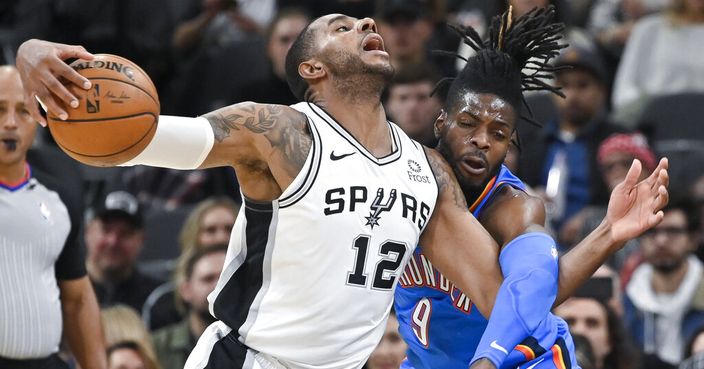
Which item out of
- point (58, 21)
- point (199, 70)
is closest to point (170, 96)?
point (199, 70)

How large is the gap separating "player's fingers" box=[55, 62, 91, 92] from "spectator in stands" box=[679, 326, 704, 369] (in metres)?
4.31

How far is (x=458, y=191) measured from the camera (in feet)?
16.2

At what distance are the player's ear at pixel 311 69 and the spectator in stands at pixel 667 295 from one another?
3.95 m

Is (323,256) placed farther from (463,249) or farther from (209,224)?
(209,224)

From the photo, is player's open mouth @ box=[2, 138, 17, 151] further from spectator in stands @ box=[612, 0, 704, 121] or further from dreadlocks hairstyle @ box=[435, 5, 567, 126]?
spectator in stands @ box=[612, 0, 704, 121]

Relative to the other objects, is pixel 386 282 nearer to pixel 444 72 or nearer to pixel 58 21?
pixel 444 72

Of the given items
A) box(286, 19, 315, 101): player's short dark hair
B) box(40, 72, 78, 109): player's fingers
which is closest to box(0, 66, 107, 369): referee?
box(286, 19, 315, 101): player's short dark hair

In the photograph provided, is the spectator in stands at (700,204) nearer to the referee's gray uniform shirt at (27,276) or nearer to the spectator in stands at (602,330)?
the spectator in stands at (602,330)

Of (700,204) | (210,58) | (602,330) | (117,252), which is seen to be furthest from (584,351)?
(210,58)

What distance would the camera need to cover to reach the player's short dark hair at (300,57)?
4.80 metres

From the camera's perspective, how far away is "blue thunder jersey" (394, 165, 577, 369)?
5.12 m

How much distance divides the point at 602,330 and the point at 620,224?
2538 millimetres

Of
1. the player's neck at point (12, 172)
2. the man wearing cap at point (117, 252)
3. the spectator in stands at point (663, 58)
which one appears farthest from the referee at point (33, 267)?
the spectator in stands at point (663, 58)

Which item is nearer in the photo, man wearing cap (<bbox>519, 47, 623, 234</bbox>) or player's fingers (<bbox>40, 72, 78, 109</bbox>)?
player's fingers (<bbox>40, 72, 78, 109</bbox>)
